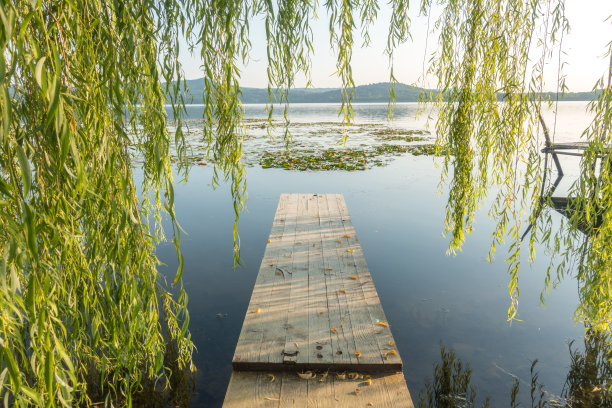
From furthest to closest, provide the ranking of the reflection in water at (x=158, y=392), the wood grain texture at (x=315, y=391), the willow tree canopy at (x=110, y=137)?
the reflection in water at (x=158, y=392)
the wood grain texture at (x=315, y=391)
the willow tree canopy at (x=110, y=137)

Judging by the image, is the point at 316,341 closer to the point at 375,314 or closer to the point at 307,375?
the point at 307,375

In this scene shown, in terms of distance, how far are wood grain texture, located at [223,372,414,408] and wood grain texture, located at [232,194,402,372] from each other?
6cm

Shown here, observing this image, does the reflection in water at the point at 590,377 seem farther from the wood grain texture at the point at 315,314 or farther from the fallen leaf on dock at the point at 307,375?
the fallen leaf on dock at the point at 307,375

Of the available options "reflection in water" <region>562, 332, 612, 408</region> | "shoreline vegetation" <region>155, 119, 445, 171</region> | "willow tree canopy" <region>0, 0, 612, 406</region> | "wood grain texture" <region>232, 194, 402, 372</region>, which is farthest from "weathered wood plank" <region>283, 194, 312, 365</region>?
"shoreline vegetation" <region>155, 119, 445, 171</region>

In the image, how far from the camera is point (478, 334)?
335 cm

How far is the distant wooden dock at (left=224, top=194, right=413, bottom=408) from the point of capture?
1866 mm

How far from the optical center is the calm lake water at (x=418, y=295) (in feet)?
9.70

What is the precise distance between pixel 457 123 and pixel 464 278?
237cm

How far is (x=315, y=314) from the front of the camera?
2.57 metres

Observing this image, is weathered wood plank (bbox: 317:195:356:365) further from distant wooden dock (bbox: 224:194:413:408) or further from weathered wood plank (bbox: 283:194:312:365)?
weathered wood plank (bbox: 283:194:312:365)

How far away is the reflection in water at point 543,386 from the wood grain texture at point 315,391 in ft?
2.79

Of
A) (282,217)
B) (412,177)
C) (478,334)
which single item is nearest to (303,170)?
(412,177)

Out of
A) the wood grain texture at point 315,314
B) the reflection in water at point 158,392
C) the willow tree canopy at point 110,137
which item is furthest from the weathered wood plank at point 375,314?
the reflection in water at point 158,392

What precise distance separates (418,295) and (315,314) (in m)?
1.90
